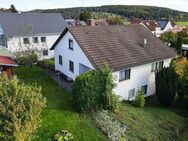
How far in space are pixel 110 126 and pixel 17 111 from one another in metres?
8.91

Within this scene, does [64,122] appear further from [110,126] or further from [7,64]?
[7,64]

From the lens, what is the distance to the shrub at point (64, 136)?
1553cm

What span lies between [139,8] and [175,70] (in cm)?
17101

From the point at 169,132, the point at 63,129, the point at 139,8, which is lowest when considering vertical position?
the point at 169,132

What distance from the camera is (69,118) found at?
18016 mm

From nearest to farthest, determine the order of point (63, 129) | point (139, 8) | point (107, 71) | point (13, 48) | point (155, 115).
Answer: point (63, 129)
point (107, 71)
point (155, 115)
point (13, 48)
point (139, 8)

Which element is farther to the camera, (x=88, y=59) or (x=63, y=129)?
(x=88, y=59)

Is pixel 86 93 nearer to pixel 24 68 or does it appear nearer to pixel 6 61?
pixel 6 61

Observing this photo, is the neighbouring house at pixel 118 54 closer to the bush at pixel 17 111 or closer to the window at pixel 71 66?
the window at pixel 71 66

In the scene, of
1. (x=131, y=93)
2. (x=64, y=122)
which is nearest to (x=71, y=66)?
(x=131, y=93)

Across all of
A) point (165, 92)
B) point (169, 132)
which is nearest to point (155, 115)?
point (169, 132)

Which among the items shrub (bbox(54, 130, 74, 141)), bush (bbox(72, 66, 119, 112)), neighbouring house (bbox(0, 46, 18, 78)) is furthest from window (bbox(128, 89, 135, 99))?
neighbouring house (bbox(0, 46, 18, 78))

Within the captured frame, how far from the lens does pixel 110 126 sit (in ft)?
58.7

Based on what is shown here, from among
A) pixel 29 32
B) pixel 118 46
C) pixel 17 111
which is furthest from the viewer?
pixel 29 32
